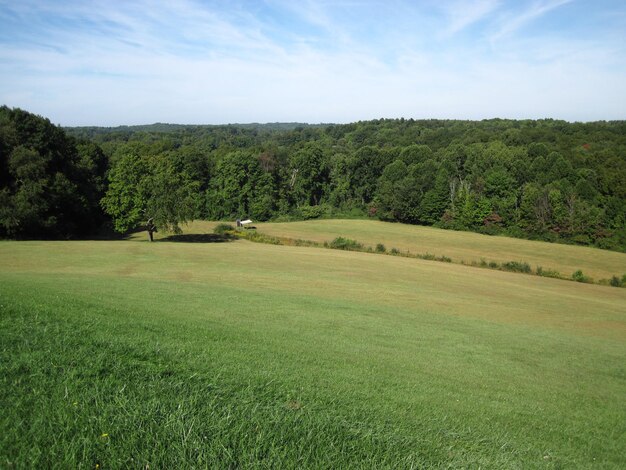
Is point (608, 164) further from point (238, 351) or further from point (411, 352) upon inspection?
point (238, 351)

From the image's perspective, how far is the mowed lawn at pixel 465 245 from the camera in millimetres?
53787

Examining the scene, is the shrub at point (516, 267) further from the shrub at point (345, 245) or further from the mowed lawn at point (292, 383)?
the mowed lawn at point (292, 383)

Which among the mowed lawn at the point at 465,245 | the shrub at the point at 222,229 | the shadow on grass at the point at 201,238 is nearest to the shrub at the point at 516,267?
the mowed lawn at the point at 465,245

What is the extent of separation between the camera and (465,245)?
64.5 metres

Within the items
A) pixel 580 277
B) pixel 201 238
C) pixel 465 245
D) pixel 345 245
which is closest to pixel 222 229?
pixel 201 238

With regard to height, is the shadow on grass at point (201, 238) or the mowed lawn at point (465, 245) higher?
the shadow on grass at point (201, 238)

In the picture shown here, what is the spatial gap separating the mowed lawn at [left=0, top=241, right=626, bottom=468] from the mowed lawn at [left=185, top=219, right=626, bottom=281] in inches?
1320

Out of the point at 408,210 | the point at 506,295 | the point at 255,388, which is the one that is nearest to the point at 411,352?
the point at 255,388

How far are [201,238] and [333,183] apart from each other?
Answer: 57.2m

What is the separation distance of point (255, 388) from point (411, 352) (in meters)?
7.77

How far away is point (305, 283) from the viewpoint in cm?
2916

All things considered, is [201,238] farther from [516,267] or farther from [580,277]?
[580,277]

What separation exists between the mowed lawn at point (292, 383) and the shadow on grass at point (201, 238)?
32.8 meters

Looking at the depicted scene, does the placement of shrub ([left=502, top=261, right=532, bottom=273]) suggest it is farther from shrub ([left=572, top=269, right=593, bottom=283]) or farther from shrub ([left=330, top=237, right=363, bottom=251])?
shrub ([left=330, top=237, right=363, bottom=251])
